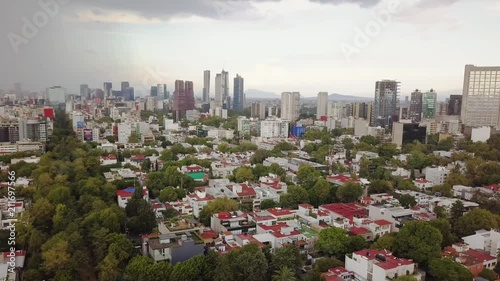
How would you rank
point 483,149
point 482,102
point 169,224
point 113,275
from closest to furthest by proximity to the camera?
1. point 113,275
2. point 169,224
3. point 483,149
4. point 482,102

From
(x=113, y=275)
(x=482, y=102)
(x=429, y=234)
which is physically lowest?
(x=113, y=275)

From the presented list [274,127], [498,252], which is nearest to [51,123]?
[274,127]

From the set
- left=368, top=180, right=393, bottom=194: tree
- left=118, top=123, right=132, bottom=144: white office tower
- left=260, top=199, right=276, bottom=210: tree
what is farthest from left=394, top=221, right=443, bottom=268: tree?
left=118, top=123, right=132, bottom=144: white office tower

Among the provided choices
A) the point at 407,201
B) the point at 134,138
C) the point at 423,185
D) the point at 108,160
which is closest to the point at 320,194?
the point at 407,201

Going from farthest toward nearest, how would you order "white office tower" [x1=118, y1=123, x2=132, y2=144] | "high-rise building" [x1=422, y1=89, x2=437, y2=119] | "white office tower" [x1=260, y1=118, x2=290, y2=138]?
"high-rise building" [x1=422, y1=89, x2=437, y2=119] → "white office tower" [x1=260, y1=118, x2=290, y2=138] → "white office tower" [x1=118, y1=123, x2=132, y2=144]

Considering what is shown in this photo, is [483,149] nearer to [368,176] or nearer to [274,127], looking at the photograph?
[368,176]

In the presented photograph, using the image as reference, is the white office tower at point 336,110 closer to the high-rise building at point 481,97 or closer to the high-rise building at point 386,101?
the high-rise building at point 386,101

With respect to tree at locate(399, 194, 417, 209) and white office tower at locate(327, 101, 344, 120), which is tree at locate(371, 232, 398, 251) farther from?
white office tower at locate(327, 101, 344, 120)

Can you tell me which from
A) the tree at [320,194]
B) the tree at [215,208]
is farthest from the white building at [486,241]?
the tree at [215,208]
